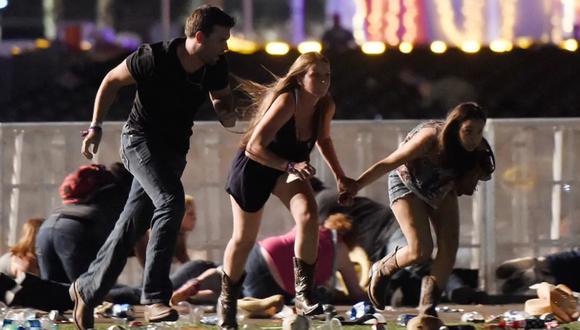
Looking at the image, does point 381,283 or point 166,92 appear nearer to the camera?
point 166,92

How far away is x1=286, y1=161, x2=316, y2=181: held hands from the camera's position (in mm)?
6547

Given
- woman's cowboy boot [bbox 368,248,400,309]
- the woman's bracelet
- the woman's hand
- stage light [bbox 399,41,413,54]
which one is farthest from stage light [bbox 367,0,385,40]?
the woman's bracelet

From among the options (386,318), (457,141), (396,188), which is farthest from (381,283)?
(457,141)

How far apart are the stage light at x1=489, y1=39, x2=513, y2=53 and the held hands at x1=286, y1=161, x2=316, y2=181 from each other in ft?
34.7

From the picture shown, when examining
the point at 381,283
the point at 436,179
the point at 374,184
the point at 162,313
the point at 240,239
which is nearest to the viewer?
the point at 162,313

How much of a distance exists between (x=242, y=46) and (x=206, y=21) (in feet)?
34.4

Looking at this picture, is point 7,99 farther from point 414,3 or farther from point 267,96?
point 267,96

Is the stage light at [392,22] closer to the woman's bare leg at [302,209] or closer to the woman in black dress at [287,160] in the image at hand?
the woman in black dress at [287,160]

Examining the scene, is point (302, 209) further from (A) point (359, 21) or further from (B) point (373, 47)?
(A) point (359, 21)

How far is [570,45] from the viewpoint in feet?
55.4

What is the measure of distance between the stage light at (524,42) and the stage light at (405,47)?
1.18 metres

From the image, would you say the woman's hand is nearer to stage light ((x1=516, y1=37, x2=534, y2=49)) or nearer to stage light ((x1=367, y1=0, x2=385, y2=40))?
stage light ((x1=367, y1=0, x2=385, y2=40))

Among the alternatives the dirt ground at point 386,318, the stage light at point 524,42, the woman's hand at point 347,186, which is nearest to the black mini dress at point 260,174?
the woman's hand at point 347,186

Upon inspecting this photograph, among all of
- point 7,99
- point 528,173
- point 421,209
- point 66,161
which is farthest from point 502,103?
point 421,209
